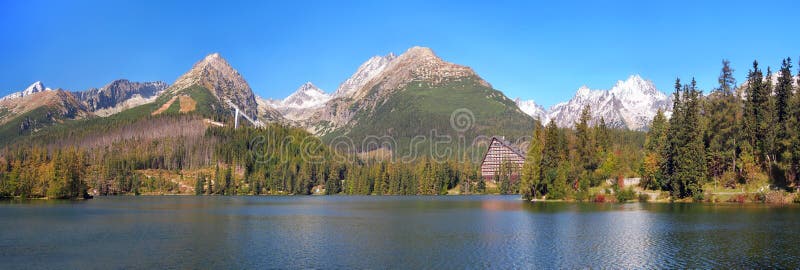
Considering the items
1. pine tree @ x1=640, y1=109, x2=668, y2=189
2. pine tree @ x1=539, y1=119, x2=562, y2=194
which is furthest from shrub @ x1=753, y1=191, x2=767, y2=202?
pine tree @ x1=539, y1=119, x2=562, y2=194

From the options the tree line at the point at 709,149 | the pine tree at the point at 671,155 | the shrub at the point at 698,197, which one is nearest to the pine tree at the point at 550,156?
the tree line at the point at 709,149

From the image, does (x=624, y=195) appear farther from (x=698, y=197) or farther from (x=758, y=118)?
(x=758, y=118)

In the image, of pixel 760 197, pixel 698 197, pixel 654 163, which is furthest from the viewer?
pixel 654 163

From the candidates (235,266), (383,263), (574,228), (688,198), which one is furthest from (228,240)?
(688,198)

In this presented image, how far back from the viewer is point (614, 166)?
15062 centimetres

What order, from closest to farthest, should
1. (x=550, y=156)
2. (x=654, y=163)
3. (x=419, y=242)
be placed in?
(x=419, y=242)
(x=654, y=163)
(x=550, y=156)

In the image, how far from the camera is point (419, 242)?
65562mm

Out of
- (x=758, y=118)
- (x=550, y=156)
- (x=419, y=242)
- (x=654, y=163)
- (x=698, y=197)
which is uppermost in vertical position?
(x=758, y=118)

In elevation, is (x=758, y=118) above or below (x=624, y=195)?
above

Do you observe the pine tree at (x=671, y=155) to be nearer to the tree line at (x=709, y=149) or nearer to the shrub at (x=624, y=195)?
the tree line at (x=709, y=149)

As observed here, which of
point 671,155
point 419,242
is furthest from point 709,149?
point 419,242

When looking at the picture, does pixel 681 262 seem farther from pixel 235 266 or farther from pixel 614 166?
pixel 614 166

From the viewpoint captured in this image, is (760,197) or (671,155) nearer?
(760,197)

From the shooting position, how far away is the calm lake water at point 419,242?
169 feet
